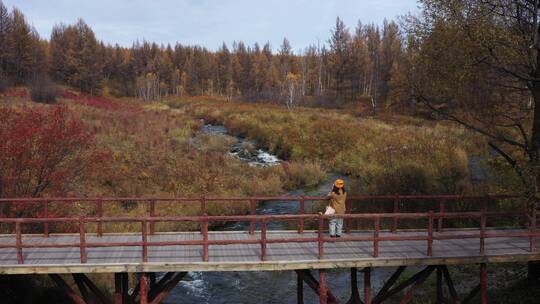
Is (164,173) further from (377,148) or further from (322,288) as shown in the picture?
(322,288)

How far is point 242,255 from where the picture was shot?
1290 cm

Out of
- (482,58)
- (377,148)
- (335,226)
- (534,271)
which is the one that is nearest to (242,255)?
(335,226)

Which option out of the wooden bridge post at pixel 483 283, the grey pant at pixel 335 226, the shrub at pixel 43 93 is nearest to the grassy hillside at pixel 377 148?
the grey pant at pixel 335 226

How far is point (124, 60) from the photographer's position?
118438 mm

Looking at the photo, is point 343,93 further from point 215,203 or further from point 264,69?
point 215,203

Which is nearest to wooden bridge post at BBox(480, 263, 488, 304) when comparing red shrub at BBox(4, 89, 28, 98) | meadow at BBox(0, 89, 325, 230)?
meadow at BBox(0, 89, 325, 230)

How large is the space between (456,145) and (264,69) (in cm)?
7649

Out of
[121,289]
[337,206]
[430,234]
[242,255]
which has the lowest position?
[121,289]

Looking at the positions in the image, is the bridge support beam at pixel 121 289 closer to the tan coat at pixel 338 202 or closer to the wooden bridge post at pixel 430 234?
the tan coat at pixel 338 202

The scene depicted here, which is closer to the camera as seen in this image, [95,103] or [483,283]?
[483,283]

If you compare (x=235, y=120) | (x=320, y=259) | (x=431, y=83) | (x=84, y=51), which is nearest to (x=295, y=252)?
(x=320, y=259)

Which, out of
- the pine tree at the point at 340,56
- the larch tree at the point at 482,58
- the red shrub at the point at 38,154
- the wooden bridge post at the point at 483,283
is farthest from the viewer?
the pine tree at the point at 340,56

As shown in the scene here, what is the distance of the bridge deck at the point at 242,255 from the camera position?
11.8 meters

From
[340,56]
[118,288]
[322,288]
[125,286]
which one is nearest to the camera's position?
[118,288]
